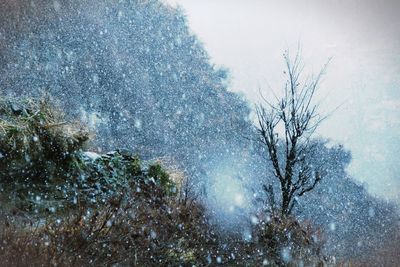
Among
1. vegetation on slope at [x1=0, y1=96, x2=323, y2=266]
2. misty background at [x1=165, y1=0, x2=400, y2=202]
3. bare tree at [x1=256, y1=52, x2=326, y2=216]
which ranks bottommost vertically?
vegetation on slope at [x1=0, y1=96, x2=323, y2=266]

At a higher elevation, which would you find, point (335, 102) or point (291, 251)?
point (335, 102)

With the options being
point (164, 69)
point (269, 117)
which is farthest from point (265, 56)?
point (269, 117)

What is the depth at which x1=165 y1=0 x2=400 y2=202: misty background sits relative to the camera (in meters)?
37.2

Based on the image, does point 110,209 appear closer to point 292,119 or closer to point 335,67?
point 292,119

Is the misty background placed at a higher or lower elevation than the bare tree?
higher

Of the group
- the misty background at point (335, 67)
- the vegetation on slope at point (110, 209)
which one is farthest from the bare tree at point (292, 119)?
the misty background at point (335, 67)

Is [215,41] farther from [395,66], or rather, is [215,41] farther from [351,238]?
[395,66]

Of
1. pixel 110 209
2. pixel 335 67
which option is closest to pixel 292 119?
pixel 110 209

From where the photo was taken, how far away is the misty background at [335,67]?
122 ft

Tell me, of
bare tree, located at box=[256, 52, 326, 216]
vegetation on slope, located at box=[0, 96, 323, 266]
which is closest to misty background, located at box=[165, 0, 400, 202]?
bare tree, located at box=[256, 52, 326, 216]

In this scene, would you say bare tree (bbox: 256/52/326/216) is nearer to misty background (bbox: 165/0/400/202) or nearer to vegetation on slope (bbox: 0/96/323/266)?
vegetation on slope (bbox: 0/96/323/266)

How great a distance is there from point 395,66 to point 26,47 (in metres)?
79.5

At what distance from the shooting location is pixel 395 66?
8200 centimetres

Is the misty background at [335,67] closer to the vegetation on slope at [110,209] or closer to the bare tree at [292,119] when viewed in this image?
the bare tree at [292,119]
